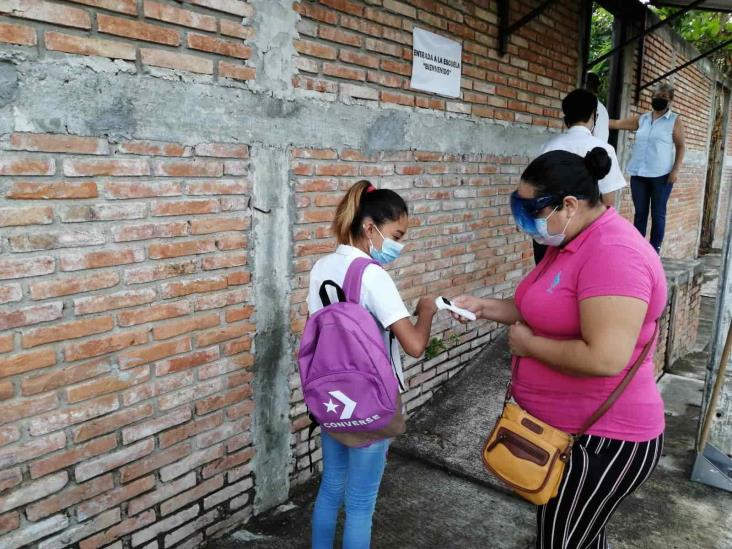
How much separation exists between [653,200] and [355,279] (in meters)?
4.90

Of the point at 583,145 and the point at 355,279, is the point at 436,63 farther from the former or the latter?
the point at 355,279

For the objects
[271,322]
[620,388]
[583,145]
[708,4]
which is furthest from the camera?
[708,4]

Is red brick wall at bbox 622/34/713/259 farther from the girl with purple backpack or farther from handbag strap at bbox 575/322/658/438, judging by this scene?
handbag strap at bbox 575/322/658/438

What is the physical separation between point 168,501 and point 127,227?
1.24 m

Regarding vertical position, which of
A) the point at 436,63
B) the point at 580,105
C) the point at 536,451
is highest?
the point at 436,63

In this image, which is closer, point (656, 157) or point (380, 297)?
point (380, 297)

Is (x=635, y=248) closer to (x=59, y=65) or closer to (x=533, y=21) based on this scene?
(x=59, y=65)

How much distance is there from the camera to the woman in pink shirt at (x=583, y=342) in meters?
1.62

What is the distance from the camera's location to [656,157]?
18.7 feet

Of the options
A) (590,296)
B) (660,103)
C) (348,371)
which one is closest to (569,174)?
(590,296)

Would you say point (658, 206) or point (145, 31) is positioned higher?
point (145, 31)

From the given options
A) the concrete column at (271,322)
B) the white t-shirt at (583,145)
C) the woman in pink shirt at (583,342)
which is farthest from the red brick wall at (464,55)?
the woman in pink shirt at (583,342)

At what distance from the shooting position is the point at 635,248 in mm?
1638

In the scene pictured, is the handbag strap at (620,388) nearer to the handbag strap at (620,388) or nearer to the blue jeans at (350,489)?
the handbag strap at (620,388)
